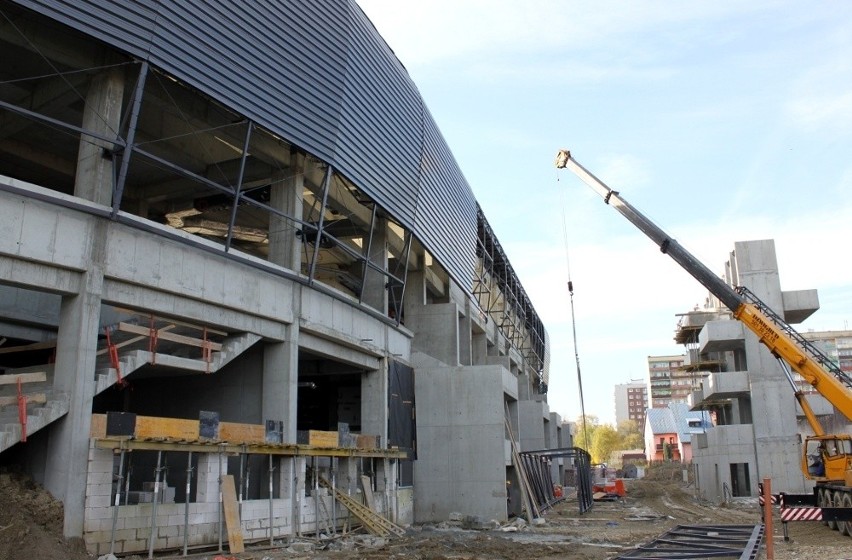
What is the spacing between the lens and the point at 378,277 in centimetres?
3100

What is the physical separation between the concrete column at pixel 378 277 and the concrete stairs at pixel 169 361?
8964 millimetres

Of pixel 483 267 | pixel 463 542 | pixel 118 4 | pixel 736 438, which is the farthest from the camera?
pixel 483 267

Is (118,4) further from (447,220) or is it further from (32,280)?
(447,220)

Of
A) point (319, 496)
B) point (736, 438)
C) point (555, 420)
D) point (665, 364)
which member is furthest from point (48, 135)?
point (665, 364)

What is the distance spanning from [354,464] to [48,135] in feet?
46.9

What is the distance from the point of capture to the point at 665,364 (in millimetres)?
195625

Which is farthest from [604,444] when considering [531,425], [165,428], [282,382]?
[165,428]

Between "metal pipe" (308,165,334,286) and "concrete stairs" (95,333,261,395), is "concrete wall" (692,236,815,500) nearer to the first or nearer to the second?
"metal pipe" (308,165,334,286)

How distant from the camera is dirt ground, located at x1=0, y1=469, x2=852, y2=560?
14625 millimetres

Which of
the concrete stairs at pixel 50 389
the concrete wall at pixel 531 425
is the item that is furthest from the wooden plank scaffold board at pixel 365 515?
the concrete wall at pixel 531 425

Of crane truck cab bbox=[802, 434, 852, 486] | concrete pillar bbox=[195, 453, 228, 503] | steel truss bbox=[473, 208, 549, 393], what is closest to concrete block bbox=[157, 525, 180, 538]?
concrete pillar bbox=[195, 453, 228, 503]

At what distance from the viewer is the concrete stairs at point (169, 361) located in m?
17.3

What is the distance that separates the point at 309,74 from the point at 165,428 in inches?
462

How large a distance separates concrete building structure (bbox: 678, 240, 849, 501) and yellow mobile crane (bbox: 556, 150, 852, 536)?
54.4ft
